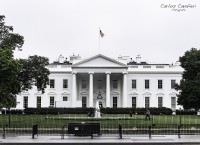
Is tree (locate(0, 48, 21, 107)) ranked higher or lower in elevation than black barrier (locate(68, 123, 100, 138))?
higher

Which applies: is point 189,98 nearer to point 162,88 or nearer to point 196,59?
point 196,59

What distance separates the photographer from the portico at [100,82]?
322 ft

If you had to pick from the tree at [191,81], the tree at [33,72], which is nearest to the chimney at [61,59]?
the tree at [33,72]

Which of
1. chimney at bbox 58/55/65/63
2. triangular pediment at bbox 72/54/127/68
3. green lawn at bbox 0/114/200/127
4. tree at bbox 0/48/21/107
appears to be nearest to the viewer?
tree at bbox 0/48/21/107

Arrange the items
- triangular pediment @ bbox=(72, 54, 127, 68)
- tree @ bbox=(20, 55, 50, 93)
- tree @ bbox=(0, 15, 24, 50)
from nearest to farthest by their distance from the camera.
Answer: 1. tree @ bbox=(0, 15, 24, 50)
2. tree @ bbox=(20, 55, 50, 93)
3. triangular pediment @ bbox=(72, 54, 127, 68)

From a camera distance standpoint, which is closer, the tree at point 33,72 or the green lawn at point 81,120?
the green lawn at point 81,120

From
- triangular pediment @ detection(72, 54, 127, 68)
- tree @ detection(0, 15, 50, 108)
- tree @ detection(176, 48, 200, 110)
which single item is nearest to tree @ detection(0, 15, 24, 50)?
tree @ detection(0, 15, 50, 108)

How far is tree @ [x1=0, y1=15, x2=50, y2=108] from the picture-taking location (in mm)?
45344

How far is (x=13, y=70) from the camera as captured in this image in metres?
45.6

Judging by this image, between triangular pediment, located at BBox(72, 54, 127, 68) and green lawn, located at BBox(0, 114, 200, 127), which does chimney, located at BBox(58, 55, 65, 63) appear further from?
green lawn, located at BBox(0, 114, 200, 127)

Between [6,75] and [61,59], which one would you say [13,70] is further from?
[61,59]

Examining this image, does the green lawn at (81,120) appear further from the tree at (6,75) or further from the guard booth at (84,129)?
the guard booth at (84,129)

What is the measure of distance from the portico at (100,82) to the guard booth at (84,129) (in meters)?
60.8

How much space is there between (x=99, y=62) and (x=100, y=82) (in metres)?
6.31
